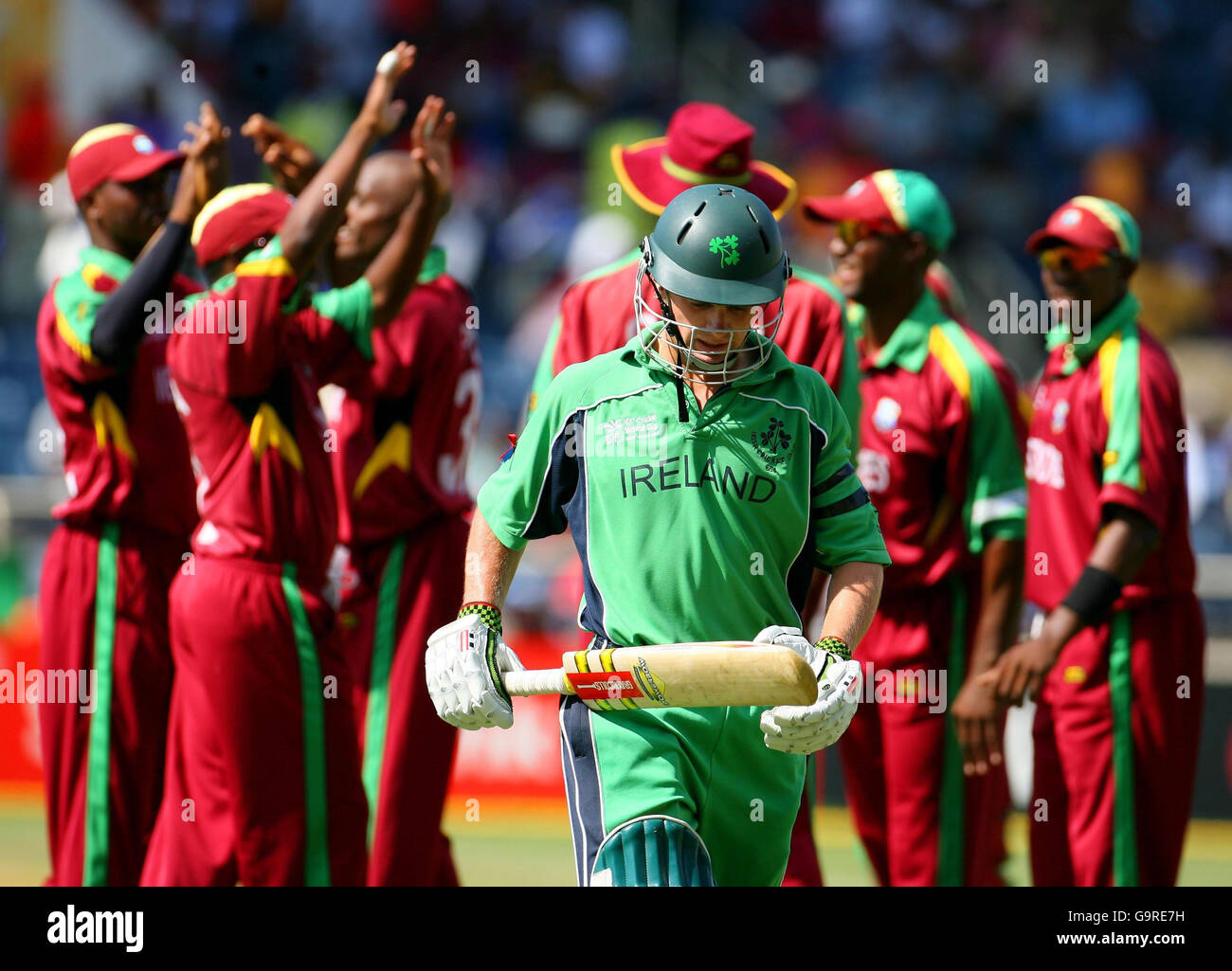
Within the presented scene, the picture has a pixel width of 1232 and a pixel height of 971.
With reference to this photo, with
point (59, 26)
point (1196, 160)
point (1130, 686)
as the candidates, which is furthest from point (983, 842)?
point (59, 26)

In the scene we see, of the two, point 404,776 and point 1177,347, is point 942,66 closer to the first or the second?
point 1177,347

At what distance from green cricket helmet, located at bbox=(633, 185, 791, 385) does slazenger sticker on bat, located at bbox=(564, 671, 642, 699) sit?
682 mm

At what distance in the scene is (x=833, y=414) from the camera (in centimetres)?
387

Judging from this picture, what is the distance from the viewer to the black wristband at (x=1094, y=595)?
5.45 meters

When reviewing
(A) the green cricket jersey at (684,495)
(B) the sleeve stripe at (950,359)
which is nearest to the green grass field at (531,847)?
(B) the sleeve stripe at (950,359)

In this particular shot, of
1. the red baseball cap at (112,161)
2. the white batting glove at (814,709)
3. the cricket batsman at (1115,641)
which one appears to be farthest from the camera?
the red baseball cap at (112,161)

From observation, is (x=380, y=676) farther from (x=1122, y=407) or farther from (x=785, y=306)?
(x=1122, y=407)

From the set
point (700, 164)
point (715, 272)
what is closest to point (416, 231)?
point (700, 164)

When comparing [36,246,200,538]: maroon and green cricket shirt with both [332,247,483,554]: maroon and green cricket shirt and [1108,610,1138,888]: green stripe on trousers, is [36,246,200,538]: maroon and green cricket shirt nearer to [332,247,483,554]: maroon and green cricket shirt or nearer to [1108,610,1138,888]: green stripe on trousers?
[332,247,483,554]: maroon and green cricket shirt

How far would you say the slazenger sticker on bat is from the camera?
3.50 m

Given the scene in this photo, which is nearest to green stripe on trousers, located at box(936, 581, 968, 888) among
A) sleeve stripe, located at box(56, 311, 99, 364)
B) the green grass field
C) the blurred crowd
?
the green grass field

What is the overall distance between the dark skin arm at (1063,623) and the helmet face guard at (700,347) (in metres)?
2.01

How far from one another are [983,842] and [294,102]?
37.2 ft

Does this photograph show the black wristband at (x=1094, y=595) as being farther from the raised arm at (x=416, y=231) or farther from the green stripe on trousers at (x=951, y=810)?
the raised arm at (x=416, y=231)
